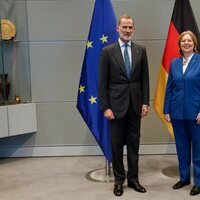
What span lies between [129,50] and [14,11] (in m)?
1.72

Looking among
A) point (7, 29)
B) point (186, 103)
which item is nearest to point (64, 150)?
point (7, 29)

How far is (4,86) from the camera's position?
389 centimetres

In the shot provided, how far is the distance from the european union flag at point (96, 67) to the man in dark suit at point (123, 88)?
1.12 feet

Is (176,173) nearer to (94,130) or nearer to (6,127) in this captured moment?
(94,130)

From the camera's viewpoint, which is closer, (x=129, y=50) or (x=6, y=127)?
(x=129, y=50)

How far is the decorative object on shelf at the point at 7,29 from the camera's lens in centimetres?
389

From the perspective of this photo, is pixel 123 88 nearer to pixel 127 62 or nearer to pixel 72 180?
pixel 127 62

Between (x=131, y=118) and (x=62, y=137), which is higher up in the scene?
(x=131, y=118)

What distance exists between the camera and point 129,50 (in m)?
2.91

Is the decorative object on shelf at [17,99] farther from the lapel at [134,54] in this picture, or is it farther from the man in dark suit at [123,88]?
the lapel at [134,54]

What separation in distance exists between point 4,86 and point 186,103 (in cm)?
207

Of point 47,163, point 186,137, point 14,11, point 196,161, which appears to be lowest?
point 47,163

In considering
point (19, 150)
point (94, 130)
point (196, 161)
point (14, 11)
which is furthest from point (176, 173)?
point (14, 11)

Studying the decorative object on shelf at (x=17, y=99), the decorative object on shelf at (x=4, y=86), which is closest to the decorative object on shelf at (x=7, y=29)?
the decorative object on shelf at (x=4, y=86)
